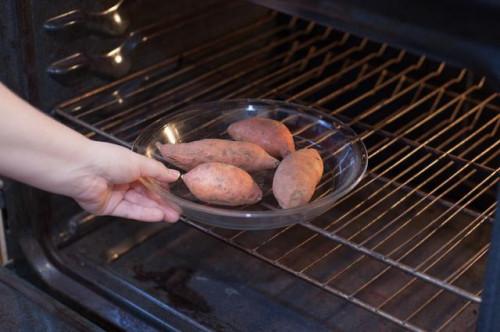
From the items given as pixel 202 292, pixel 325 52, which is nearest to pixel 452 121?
pixel 325 52

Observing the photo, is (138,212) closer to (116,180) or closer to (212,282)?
(116,180)

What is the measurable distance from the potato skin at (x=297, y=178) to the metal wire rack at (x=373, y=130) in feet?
0.49

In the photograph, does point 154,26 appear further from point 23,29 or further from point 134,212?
point 134,212

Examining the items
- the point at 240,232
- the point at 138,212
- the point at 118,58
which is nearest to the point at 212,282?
the point at 240,232

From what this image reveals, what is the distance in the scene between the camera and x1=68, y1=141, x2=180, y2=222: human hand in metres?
0.80

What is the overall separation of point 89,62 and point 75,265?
0.28 m

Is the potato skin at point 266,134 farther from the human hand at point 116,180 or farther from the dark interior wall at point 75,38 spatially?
the dark interior wall at point 75,38

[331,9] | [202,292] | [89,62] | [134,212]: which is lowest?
[202,292]

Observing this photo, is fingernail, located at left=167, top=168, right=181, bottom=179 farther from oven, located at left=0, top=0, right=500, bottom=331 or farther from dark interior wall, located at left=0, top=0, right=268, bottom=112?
dark interior wall, located at left=0, top=0, right=268, bottom=112

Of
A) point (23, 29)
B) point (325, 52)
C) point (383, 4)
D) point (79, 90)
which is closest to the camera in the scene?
point (383, 4)

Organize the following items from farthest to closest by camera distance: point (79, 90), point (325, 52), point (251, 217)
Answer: point (325, 52)
point (79, 90)
point (251, 217)

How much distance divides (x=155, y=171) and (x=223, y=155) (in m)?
0.10

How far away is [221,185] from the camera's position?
2.75 ft

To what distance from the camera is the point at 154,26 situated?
112 centimetres
